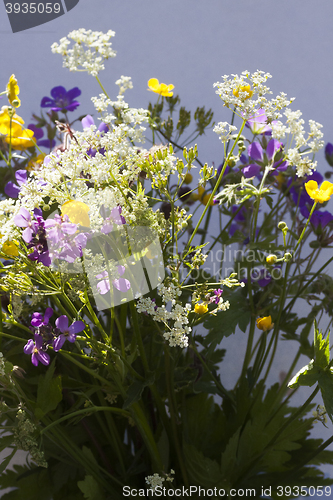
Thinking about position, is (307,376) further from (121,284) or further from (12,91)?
(12,91)

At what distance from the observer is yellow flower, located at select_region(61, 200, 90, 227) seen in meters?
0.31

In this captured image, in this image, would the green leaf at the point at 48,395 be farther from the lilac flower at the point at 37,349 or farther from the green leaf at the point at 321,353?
the green leaf at the point at 321,353

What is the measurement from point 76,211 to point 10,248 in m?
0.07

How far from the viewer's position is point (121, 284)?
0.35 m

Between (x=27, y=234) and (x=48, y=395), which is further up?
(x=27, y=234)

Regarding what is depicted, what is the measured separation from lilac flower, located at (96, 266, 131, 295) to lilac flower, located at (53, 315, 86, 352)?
33 millimetres

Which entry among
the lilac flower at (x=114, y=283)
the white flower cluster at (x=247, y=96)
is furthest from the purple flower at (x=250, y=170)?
the lilac flower at (x=114, y=283)

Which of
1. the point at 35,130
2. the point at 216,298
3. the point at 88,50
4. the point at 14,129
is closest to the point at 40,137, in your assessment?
the point at 35,130

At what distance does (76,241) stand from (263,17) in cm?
79

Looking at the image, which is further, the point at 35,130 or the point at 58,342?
the point at 35,130

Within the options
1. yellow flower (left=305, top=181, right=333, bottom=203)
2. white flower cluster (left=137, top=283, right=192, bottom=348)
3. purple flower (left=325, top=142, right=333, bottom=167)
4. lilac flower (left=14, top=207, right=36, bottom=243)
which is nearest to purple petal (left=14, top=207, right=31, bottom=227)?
lilac flower (left=14, top=207, right=36, bottom=243)

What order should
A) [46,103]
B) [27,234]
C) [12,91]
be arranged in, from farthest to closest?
[46,103]
[12,91]
[27,234]

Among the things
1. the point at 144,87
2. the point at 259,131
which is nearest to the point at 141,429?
the point at 259,131

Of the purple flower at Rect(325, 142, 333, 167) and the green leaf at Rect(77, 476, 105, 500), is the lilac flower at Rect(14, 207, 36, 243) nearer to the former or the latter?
the green leaf at Rect(77, 476, 105, 500)
